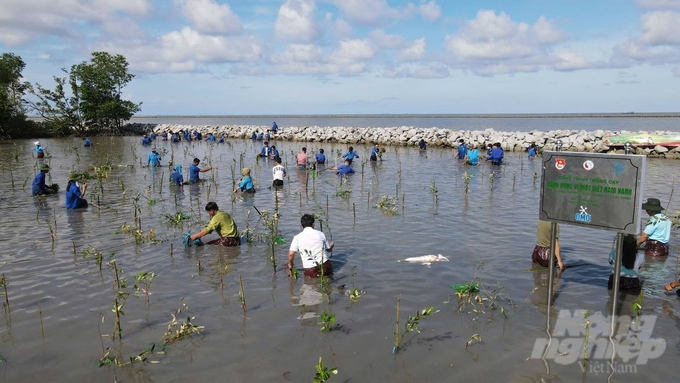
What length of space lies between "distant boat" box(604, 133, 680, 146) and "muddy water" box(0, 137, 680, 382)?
64.3 ft

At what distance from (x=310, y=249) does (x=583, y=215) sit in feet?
15.3

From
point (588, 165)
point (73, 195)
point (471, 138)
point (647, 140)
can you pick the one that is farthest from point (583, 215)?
point (471, 138)

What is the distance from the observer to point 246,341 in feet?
21.4

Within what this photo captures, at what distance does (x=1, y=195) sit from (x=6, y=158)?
58.9ft

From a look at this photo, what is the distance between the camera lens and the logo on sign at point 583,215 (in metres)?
5.57

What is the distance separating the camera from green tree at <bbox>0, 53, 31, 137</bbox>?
163 ft

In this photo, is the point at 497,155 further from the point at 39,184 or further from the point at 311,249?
the point at 39,184

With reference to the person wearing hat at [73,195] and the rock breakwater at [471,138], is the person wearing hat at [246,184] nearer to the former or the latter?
the person wearing hat at [73,195]

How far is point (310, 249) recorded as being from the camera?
866 cm

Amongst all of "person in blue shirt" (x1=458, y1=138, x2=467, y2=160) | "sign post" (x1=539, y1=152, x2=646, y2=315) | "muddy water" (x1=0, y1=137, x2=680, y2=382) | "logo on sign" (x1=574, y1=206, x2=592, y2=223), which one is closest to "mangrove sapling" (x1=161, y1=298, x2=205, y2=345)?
"muddy water" (x1=0, y1=137, x2=680, y2=382)

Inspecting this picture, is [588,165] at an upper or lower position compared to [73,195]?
upper

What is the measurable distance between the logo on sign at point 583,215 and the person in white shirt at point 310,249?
435 centimetres

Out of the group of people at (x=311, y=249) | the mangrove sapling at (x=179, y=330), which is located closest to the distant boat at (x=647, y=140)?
the group of people at (x=311, y=249)

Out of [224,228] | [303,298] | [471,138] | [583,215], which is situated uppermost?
[471,138]
